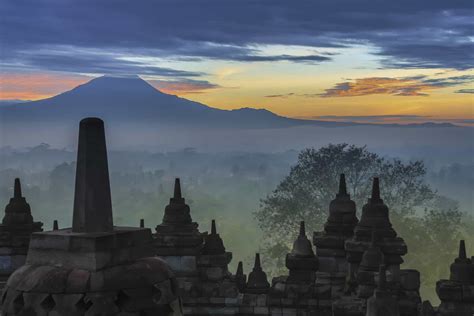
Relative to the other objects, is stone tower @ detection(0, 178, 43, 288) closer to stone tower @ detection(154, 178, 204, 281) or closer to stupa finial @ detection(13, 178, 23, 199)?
stupa finial @ detection(13, 178, 23, 199)

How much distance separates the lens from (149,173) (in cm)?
13425

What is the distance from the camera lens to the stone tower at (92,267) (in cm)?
699

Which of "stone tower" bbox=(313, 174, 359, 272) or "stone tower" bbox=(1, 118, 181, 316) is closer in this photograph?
"stone tower" bbox=(1, 118, 181, 316)

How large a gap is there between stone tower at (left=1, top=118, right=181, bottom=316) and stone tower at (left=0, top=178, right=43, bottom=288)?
10911 millimetres

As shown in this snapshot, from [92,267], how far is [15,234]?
11900mm

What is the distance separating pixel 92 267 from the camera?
7090 mm

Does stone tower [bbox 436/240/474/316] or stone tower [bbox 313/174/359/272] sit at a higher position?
stone tower [bbox 313/174/359/272]

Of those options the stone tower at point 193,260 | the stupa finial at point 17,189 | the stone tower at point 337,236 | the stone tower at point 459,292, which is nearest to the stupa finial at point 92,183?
the stone tower at point 459,292

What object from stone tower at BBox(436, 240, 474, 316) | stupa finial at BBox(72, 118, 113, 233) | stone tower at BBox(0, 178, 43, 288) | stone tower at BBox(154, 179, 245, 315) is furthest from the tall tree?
stupa finial at BBox(72, 118, 113, 233)

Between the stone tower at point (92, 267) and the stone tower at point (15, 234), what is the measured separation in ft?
35.8

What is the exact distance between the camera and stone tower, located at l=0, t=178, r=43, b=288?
17.7m

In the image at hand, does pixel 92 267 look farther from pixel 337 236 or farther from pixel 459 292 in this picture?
pixel 337 236

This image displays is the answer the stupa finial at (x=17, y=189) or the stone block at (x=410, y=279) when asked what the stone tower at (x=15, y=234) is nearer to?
the stupa finial at (x=17, y=189)

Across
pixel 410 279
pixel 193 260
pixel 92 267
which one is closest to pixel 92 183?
pixel 92 267
